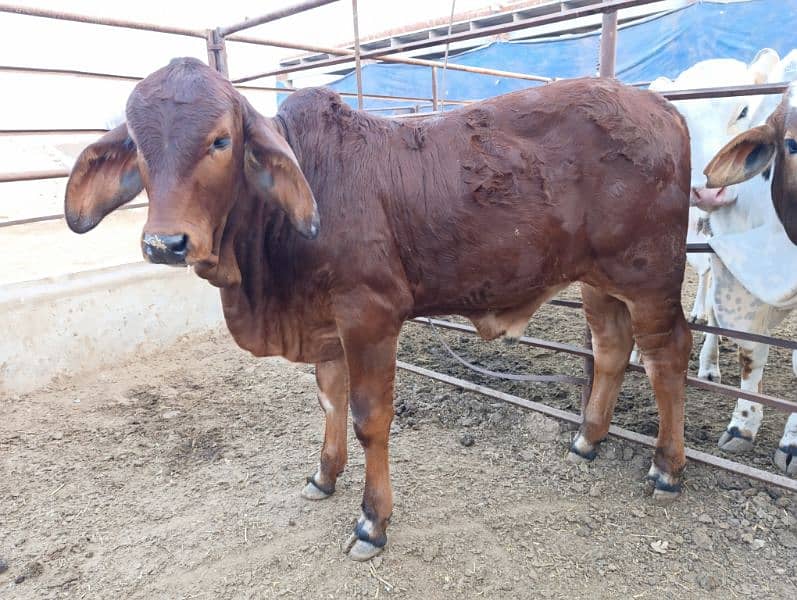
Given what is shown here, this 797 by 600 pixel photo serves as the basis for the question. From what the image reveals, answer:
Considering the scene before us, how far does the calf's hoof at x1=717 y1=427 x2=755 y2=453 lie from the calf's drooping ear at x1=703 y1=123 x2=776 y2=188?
133 centimetres

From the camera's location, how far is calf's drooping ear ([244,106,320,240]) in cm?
187

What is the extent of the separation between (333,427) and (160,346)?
2.38 meters

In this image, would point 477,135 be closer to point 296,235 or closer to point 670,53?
point 296,235

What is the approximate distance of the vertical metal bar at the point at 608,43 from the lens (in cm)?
274

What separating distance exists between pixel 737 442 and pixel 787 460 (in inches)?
8.7

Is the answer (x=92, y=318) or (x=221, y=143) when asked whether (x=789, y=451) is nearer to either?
(x=221, y=143)

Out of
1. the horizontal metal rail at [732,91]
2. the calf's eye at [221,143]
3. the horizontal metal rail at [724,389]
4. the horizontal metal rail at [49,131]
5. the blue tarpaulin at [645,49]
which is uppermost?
the blue tarpaulin at [645,49]

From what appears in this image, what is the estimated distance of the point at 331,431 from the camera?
2764mm

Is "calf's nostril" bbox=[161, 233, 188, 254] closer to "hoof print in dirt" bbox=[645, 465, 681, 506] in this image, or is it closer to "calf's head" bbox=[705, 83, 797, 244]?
"calf's head" bbox=[705, 83, 797, 244]

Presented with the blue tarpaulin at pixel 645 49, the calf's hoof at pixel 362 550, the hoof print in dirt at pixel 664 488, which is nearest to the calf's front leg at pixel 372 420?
the calf's hoof at pixel 362 550

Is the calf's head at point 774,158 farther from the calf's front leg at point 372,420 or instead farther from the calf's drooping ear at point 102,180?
the calf's drooping ear at point 102,180

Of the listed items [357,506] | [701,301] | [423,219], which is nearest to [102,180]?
[423,219]

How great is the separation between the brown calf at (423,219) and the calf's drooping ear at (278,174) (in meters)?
0.01

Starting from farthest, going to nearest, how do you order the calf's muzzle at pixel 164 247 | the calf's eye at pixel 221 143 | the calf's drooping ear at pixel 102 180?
the calf's drooping ear at pixel 102 180, the calf's eye at pixel 221 143, the calf's muzzle at pixel 164 247
